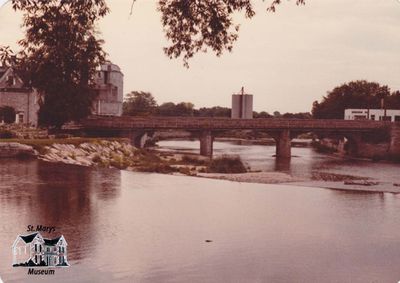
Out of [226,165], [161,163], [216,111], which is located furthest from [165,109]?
[226,165]

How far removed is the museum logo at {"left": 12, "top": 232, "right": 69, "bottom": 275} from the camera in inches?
433

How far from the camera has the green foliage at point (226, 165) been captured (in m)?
27.7

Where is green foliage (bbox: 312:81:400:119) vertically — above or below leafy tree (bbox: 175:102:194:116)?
above

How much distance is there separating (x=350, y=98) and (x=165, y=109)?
22.4ft

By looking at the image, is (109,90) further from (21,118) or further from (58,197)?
(58,197)

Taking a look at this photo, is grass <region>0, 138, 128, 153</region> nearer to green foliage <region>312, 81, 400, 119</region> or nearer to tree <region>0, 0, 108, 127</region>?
tree <region>0, 0, 108, 127</region>

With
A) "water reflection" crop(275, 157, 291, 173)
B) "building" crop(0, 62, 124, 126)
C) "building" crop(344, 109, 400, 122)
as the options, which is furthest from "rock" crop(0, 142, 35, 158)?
"water reflection" crop(275, 157, 291, 173)

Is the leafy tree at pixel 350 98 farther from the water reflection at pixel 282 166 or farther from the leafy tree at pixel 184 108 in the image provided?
the water reflection at pixel 282 166

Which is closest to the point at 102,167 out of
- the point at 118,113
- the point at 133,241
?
the point at 118,113

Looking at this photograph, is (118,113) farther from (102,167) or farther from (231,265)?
(102,167)

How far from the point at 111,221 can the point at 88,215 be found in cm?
62

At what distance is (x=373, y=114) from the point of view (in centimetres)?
1786

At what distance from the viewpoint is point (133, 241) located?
1257cm

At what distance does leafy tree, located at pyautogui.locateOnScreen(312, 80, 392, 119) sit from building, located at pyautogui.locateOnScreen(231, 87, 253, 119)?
6.85 ft
